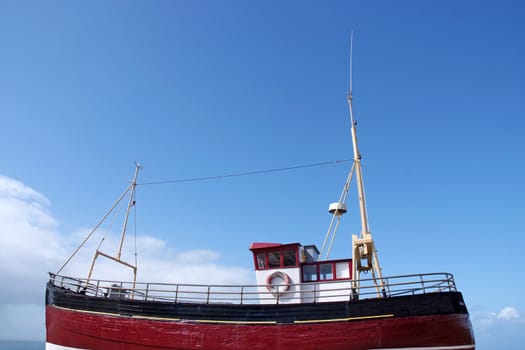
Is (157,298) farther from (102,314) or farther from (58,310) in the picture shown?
(58,310)

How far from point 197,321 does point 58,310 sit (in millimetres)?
7046

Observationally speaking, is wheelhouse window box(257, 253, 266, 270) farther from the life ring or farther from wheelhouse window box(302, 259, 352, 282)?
wheelhouse window box(302, 259, 352, 282)

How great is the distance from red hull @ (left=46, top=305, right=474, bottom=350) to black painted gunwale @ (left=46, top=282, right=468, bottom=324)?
0.73 ft

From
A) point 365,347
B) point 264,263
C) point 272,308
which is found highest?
point 264,263

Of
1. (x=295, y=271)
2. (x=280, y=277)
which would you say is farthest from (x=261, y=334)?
(x=295, y=271)

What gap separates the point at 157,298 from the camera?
14.8m

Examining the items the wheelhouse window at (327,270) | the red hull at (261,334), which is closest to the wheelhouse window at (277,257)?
the wheelhouse window at (327,270)

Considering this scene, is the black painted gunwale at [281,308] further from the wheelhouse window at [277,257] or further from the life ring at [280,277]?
the wheelhouse window at [277,257]

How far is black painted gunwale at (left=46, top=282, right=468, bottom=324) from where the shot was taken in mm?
12156

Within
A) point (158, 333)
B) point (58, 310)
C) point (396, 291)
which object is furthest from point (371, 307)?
point (58, 310)

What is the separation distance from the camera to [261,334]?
42.8 feet

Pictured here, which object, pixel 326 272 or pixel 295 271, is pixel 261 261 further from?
pixel 326 272

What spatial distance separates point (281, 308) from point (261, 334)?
1.15 metres

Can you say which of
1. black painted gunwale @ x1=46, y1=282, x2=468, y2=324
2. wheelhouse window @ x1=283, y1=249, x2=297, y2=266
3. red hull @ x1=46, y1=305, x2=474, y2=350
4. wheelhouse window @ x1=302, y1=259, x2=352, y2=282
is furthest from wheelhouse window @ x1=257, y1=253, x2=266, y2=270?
red hull @ x1=46, y1=305, x2=474, y2=350
